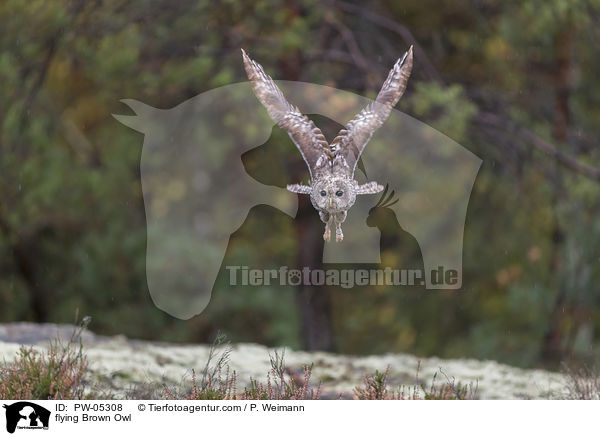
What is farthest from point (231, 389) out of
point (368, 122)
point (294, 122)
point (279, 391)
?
point (368, 122)

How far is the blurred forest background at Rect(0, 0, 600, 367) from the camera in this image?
8164 millimetres

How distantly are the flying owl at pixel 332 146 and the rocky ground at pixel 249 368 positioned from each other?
1669 millimetres

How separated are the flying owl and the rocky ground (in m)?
1.67

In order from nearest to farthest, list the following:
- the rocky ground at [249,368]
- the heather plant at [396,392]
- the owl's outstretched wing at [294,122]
Answer: the owl's outstretched wing at [294,122], the heather plant at [396,392], the rocky ground at [249,368]

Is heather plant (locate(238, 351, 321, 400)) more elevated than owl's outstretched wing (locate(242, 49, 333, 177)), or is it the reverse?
owl's outstretched wing (locate(242, 49, 333, 177))

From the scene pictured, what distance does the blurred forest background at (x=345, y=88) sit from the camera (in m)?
8.16

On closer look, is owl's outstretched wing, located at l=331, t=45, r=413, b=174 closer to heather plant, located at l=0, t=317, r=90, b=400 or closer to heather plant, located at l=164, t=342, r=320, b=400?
heather plant, located at l=164, t=342, r=320, b=400
